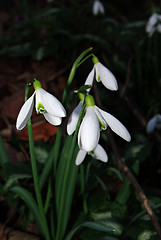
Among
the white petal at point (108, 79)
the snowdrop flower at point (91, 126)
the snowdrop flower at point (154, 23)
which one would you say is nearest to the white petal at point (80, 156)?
the snowdrop flower at point (91, 126)

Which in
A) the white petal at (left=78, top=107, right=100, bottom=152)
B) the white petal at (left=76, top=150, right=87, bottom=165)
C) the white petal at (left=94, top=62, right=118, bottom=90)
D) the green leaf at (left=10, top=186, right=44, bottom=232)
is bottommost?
the green leaf at (left=10, top=186, right=44, bottom=232)

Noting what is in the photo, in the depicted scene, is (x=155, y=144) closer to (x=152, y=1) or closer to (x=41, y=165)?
(x=41, y=165)

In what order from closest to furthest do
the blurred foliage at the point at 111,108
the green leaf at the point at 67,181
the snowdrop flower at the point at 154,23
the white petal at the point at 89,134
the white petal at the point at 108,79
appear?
the white petal at the point at 89,134 < the white petal at the point at 108,79 < the green leaf at the point at 67,181 < the blurred foliage at the point at 111,108 < the snowdrop flower at the point at 154,23

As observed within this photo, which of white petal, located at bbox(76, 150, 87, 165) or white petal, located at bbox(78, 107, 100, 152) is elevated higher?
white petal, located at bbox(78, 107, 100, 152)

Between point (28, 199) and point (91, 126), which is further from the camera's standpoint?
point (28, 199)

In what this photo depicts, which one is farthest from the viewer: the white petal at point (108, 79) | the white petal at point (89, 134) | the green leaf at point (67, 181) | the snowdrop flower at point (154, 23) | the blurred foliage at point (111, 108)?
the snowdrop flower at point (154, 23)

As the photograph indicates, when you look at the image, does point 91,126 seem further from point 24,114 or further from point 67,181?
point 67,181

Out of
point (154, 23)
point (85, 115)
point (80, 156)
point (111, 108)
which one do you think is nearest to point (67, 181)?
point (80, 156)

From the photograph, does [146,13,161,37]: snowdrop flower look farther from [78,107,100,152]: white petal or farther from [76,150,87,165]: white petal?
[78,107,100,152]: white petal

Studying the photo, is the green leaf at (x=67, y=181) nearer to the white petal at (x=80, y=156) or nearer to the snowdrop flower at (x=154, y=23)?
the white petal at (x=80, y=156)

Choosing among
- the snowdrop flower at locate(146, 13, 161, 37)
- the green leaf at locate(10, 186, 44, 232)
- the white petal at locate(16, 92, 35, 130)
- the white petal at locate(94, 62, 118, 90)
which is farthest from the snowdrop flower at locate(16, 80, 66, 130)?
the snowdrop flower at locate(146, 13, 161, 37)

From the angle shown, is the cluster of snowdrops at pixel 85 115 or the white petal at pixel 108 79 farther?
the white petal at pixel 108 79

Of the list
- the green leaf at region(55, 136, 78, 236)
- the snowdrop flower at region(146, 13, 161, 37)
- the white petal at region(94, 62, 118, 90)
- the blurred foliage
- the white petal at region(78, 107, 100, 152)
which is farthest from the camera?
the snowdrop flower at region(146, 13, 161, 37)
